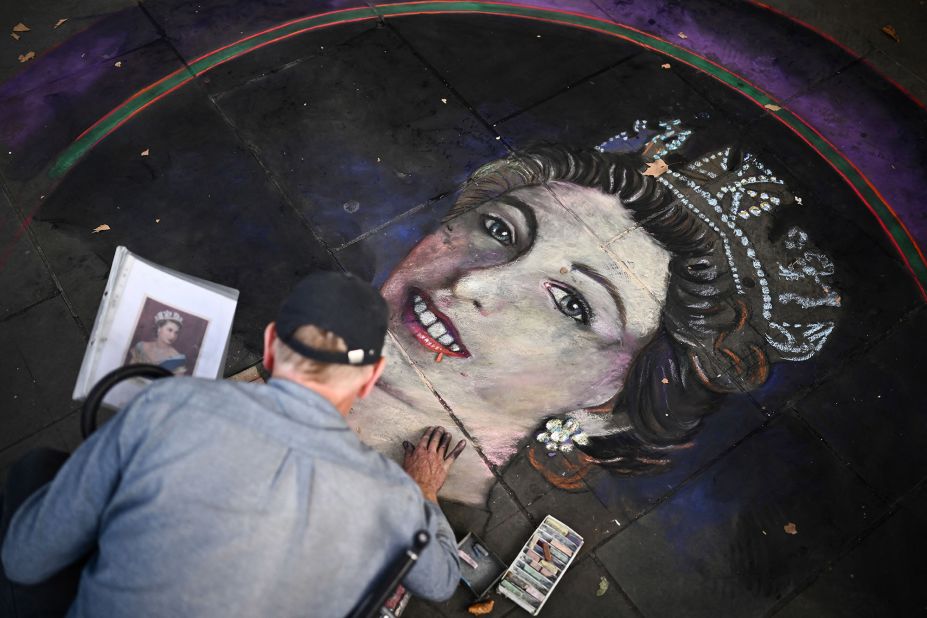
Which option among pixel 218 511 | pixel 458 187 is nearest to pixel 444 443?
pixel 458 187

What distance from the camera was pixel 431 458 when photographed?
10.9 feet

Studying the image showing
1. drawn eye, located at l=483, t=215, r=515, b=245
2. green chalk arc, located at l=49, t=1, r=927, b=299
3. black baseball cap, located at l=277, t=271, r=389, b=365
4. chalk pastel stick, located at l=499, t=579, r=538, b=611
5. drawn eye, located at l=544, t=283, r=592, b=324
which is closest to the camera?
black baseball cap, located at l=277, t=271, r=389, b=365

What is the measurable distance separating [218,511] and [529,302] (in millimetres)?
2495

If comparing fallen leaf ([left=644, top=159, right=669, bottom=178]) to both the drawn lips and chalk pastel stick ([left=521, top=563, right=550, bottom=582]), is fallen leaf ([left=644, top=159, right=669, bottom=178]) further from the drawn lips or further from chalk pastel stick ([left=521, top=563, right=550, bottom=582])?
chalk pastel stick ([left=521, top=563, right=550, bottom=582])

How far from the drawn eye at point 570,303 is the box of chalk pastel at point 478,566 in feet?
4.53

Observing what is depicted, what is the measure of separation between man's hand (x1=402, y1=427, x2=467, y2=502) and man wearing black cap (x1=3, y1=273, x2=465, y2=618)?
1.27 meters

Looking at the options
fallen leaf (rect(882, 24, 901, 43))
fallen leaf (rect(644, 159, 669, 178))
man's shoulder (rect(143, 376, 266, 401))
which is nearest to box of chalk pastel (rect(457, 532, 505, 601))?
man's shoulder (rect(143, 376, 266, 401))

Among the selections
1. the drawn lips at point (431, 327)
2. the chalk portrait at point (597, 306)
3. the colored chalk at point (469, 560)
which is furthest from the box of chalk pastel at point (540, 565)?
the drawn lips at point (431, 327)

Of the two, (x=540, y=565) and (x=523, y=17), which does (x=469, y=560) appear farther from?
(x=523, y=17)

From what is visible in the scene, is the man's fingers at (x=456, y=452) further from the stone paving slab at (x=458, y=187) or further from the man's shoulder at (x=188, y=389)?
the man's shoulder at (x=188, y=389)

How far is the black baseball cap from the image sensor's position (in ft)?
6.23

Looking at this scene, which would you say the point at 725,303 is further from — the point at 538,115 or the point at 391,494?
the point at 391,494

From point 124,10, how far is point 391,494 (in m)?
4.94

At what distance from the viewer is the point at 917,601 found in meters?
3.21
